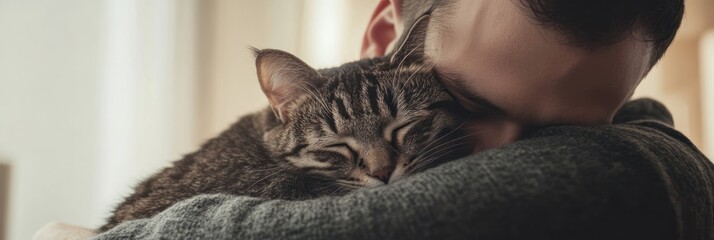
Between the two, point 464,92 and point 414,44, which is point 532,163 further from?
point 414,44

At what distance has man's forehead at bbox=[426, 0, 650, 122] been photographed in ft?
2.63

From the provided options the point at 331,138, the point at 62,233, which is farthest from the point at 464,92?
the point at 62,233

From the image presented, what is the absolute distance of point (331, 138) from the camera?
3.30 feet

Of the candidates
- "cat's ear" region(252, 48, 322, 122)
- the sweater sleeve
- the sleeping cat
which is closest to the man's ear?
the sleeping cat

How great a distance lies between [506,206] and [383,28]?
2.53ft

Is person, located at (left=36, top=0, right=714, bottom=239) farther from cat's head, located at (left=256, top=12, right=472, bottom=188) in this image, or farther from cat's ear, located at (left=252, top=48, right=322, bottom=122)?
cat's ear, located at (left=252, top=48, right=322, bottom=122)

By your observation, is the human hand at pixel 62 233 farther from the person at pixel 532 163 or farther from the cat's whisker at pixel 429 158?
the cat's whisker at pixel 429 158

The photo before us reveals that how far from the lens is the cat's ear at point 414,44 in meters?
1.00

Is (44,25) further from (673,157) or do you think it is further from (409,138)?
(673,157)

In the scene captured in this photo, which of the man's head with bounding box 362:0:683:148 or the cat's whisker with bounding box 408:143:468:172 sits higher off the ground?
the man's head with bounding box 362:0:683:148

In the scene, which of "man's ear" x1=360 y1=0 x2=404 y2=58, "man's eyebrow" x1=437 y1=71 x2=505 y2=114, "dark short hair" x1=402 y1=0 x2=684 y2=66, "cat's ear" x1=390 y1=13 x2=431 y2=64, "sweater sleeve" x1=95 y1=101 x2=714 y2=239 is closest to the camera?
"sweater sleeve" x1=95 y1=101 x2=714 y2=239

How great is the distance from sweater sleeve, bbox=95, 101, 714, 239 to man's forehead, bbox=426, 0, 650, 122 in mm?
116

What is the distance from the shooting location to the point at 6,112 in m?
1.97

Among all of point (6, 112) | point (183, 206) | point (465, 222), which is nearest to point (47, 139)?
point (6, 112)
